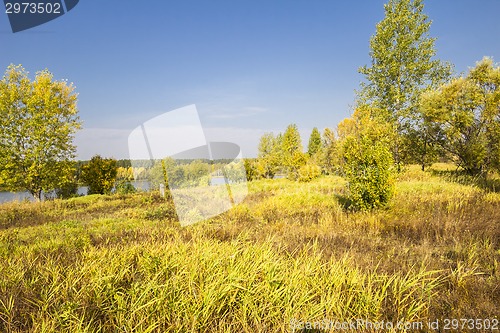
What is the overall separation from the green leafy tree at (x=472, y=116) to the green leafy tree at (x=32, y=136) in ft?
82.0

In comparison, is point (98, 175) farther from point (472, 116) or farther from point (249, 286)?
point (472, 116)

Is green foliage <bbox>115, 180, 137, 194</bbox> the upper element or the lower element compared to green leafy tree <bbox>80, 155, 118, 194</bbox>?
lower

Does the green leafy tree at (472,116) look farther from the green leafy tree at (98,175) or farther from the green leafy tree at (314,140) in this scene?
the green leafy tree at (314,140)

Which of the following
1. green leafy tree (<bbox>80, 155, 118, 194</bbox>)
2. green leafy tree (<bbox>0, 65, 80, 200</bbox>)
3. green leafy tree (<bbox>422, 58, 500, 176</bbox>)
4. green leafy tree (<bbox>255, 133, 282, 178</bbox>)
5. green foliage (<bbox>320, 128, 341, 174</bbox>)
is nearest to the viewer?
green leafy tree (<bbox>422, 58, 500, 176</bbox>)

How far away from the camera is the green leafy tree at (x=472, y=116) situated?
36.2 feet

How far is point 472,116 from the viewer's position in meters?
12.3

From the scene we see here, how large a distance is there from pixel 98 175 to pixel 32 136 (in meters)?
5.53

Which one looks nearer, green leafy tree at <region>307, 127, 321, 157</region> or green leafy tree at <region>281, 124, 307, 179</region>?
green leafy tree at <region>281, 124, 307, 179</region>

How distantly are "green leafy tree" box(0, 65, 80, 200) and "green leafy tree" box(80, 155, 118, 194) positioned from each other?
6.19 ft

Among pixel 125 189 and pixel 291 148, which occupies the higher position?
pixel 291 148

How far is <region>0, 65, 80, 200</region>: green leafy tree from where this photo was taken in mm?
17359

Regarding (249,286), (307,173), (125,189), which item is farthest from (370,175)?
→ (125,189)

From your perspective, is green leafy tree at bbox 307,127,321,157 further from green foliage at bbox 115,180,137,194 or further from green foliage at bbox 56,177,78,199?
green foliage at bbox 56,177,78,199

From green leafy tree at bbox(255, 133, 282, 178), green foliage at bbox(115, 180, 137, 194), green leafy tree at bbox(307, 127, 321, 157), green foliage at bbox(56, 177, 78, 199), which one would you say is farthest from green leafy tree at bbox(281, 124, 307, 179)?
green leafy tree at bbox(307, 127, 321, 157)
